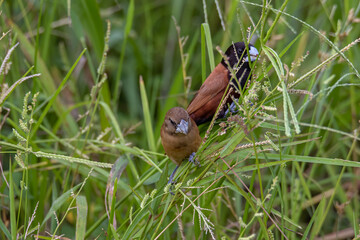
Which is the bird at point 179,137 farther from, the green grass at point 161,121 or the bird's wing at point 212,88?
the bird's wing at point 212,88

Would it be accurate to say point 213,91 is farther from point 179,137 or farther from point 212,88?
point 179,137

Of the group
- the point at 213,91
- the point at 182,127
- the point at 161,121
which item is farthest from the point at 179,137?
the point at 161,121

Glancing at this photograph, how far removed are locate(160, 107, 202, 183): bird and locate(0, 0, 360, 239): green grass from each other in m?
0.08

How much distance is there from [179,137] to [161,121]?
0.85 m

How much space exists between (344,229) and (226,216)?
79 cm

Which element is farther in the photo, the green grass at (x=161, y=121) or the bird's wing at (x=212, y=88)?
the bird's wing at (x=212, y=88)

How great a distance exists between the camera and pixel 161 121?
3.26 metres

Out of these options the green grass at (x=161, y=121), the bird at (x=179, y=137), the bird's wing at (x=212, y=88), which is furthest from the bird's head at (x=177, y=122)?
the bird's wing at (x=212, y=88)

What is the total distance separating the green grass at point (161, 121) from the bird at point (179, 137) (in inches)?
3.3

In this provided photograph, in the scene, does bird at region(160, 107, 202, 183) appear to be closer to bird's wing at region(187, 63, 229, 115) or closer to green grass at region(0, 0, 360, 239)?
green grass at region(0, 0, 360, 239)

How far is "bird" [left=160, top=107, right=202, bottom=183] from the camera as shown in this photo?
2.35 m

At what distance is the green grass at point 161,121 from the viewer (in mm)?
1938

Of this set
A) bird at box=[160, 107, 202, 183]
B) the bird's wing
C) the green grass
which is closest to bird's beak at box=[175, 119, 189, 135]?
bird at box=[160, 107, 202, 183]

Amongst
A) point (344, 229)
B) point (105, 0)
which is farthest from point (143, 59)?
point (344, 229)
